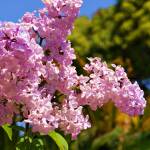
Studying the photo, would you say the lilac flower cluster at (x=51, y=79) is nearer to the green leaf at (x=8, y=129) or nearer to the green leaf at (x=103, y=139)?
the green leaf at (x=8, y=129)

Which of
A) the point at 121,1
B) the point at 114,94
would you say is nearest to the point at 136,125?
the point at 114,94

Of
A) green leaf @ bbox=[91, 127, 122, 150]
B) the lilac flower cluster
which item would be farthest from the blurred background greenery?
the lilac flower cluster

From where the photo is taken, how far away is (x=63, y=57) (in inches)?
126

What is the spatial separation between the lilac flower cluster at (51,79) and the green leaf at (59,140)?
14 cm

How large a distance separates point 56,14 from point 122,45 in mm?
24597

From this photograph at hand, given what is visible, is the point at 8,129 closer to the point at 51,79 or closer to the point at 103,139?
the point at 51,79

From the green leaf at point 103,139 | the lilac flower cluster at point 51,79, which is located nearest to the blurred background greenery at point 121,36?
the green leaf at point 103,139

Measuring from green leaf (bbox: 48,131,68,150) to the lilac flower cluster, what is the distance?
5.5 inches

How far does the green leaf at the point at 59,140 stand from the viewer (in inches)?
129

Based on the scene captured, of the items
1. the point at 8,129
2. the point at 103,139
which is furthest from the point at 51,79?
the point at 103,139

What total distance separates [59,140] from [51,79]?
A: 33 cm

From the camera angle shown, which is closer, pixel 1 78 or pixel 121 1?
pixel 1 78

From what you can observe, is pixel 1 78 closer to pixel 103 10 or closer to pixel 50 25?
pixel 50 25

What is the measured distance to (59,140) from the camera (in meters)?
3.30
